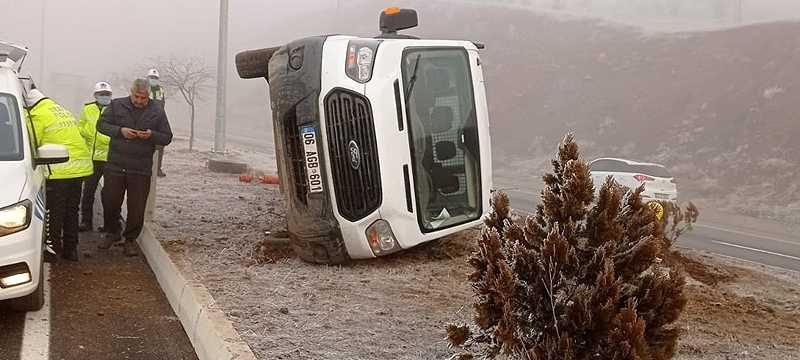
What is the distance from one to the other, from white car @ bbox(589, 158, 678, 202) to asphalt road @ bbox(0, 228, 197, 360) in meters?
14.9

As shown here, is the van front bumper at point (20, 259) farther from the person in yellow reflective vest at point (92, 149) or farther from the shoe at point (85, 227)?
the shoe at point (85, 227)

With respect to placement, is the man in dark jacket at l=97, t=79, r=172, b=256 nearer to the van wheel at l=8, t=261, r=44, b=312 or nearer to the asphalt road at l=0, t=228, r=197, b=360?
the asphalt road at l=0, t=228, r=197, b=360

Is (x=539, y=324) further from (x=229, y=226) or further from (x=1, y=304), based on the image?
(x=229, y=226)

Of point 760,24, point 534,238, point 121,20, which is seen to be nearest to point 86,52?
point 121,20

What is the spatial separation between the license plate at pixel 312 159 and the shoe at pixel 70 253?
7.35ft

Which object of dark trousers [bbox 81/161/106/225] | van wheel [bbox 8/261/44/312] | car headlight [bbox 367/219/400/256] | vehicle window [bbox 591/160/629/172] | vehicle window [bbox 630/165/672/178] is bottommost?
van wheel [bbox 8/261/44/312]

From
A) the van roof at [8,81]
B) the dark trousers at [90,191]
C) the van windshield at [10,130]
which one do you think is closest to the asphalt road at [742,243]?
the dark trousers at [90,191]

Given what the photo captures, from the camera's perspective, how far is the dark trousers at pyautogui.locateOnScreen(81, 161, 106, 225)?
26.9ft

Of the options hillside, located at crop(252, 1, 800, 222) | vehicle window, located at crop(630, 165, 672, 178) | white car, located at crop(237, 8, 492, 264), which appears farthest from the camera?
hillside, located at crop(252, 1, 800, 222)

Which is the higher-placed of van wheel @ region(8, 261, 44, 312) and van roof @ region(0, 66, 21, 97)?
van roof @ region(0, 66, 21, 97)

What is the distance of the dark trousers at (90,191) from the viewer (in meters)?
8.19

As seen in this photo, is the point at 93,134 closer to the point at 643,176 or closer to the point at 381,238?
the point at 381,238

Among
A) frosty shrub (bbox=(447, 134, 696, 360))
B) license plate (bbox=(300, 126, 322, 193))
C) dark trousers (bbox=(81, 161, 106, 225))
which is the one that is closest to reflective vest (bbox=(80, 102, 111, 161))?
dark trousers (bbox=(81, 161, 106, 225))

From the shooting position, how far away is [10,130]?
586 centimetres
